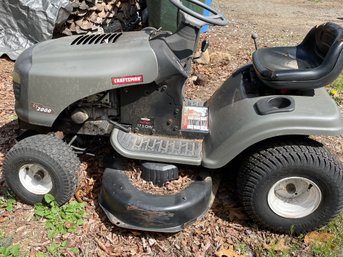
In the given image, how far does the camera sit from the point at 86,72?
7.79ft

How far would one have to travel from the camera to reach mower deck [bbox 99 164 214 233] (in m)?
2.31

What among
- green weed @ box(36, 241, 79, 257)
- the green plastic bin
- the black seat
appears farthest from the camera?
the green plastic bin

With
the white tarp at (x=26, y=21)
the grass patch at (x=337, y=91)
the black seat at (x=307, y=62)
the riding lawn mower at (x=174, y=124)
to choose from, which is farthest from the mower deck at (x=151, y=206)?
the white tarp at (x=26, y=21)

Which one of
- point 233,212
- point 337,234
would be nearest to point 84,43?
point 233,212

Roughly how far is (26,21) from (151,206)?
3.54 m

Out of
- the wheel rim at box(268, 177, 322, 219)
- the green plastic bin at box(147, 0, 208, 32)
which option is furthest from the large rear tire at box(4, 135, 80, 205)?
the green plastic bin at box(147, 0, 208, 32)

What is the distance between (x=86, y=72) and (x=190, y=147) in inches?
32.6

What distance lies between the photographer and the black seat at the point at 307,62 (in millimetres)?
2240

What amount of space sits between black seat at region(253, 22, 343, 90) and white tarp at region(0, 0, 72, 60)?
9.94 ft

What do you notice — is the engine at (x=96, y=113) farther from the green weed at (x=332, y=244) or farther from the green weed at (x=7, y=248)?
the green weed at (x=332, y=244)

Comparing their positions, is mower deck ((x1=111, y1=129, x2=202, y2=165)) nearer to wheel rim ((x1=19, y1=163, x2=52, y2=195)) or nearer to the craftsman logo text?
the craftsman logo text

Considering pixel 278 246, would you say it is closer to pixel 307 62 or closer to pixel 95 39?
pixel 307 62

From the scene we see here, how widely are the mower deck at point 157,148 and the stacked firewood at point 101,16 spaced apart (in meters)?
3.04

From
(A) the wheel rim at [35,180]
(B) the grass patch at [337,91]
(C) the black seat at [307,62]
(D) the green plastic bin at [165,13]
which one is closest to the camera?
(C) the black seat at [307,62]
